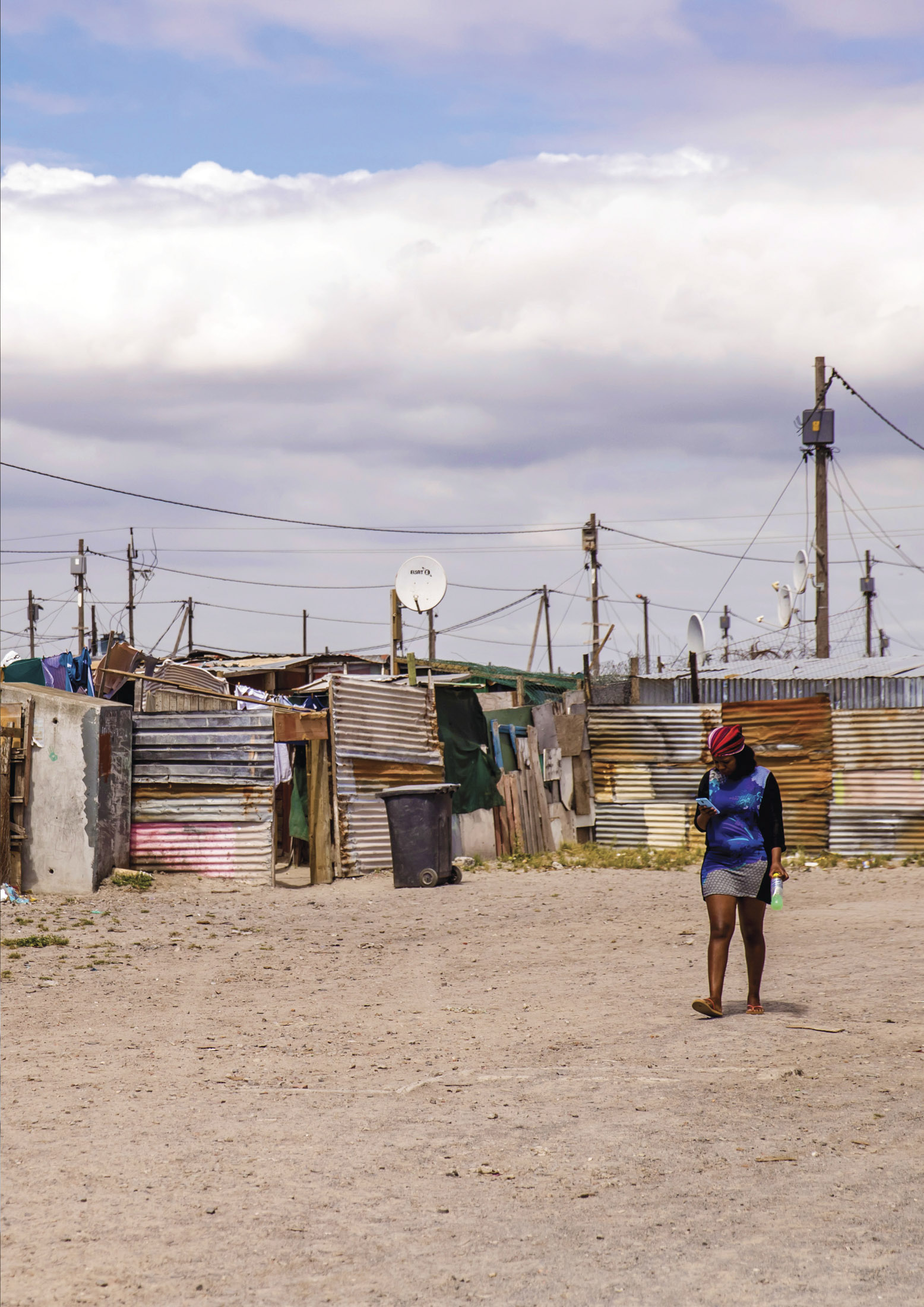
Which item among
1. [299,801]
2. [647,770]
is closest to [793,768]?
[647,770]

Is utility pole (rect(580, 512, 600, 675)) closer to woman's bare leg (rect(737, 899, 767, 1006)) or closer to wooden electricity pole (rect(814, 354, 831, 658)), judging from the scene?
wooden electricity pole (rect(814, 354, 831, 658))

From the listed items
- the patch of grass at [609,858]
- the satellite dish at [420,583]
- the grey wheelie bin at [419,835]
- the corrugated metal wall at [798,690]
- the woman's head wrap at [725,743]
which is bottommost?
the patch of grass at [609,858]

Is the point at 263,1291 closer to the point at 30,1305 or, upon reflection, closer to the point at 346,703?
the point at 30,1305

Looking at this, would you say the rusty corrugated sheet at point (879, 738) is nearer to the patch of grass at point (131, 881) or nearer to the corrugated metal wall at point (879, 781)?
the corrugated metal wall at point (879, 781)

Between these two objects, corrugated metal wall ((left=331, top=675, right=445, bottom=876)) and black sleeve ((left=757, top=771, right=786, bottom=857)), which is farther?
corrugated metal wall ((left=331, top=675, right=445, bottom=876))

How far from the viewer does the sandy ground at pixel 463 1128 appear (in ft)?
12.9

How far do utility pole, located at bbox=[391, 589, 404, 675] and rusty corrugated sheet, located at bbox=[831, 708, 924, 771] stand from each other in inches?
260

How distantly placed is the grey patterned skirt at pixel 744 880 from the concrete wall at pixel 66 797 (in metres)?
9.07

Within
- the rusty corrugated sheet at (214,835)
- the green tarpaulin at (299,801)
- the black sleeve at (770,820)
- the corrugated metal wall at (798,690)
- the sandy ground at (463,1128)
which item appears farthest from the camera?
the corrugated metal wall at (798,690)

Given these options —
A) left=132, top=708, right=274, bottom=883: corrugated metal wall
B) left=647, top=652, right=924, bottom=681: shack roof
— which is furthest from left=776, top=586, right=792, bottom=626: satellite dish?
left=132, top=708, right=274, bottom=883: corrugated metal wall

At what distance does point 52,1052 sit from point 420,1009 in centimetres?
235

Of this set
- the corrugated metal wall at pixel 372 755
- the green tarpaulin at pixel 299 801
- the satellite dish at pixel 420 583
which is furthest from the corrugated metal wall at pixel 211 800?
the satellite dish at pixel 420 583

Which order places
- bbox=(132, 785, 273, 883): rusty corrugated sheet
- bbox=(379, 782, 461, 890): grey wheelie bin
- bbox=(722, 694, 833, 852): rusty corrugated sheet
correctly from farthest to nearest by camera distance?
1. bbox=(722, 694, 833, 852): rusty corrugated sheet
2. bbox=(132, 785, 273, 883): rusty corrugated sheet
3. bbox=(379, 782, 461, 890): grey wheelie bin

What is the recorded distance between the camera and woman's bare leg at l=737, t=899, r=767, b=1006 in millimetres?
7625
